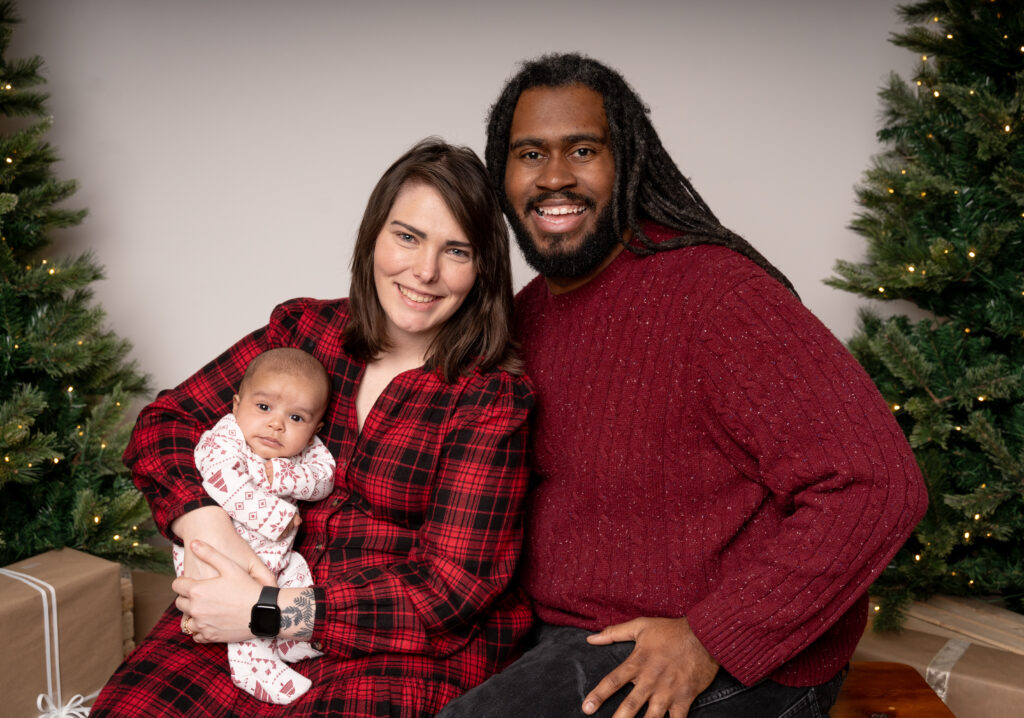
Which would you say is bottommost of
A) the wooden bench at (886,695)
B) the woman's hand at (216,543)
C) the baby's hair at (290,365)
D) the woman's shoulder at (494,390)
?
the wooden bench at (886,695)

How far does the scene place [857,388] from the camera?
149 cm

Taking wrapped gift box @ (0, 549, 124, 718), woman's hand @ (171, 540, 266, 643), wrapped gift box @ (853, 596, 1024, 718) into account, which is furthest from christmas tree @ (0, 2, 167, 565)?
wrapped gift box @ (853, 596, 1024, 718)

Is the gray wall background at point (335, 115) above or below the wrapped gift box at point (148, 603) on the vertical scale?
above

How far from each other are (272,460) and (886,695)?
4.90 ft

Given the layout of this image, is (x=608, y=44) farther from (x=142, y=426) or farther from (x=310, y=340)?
(x=142, y=426)

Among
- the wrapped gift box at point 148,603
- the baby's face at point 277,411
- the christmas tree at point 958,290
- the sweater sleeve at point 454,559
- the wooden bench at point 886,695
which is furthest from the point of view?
the wrapped gift box at point 148,603

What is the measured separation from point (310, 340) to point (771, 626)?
1196mm

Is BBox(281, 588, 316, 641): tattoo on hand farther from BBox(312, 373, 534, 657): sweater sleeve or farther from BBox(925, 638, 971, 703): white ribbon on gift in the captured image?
BBox(925, 638, 971, 703): white ribbon on gift

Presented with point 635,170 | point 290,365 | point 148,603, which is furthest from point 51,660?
point 635,170

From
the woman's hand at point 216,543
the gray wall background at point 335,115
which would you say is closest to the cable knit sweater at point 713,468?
the woman's hand at point 216,543

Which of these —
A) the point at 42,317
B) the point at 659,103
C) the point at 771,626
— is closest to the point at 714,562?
the point at 771,626

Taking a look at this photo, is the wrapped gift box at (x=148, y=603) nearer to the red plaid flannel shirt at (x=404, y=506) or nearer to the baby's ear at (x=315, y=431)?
the red plaid flannel shirt at (x=404, y=506)

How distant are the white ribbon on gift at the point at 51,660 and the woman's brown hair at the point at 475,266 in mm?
1069

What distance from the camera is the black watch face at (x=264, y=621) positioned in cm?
163
